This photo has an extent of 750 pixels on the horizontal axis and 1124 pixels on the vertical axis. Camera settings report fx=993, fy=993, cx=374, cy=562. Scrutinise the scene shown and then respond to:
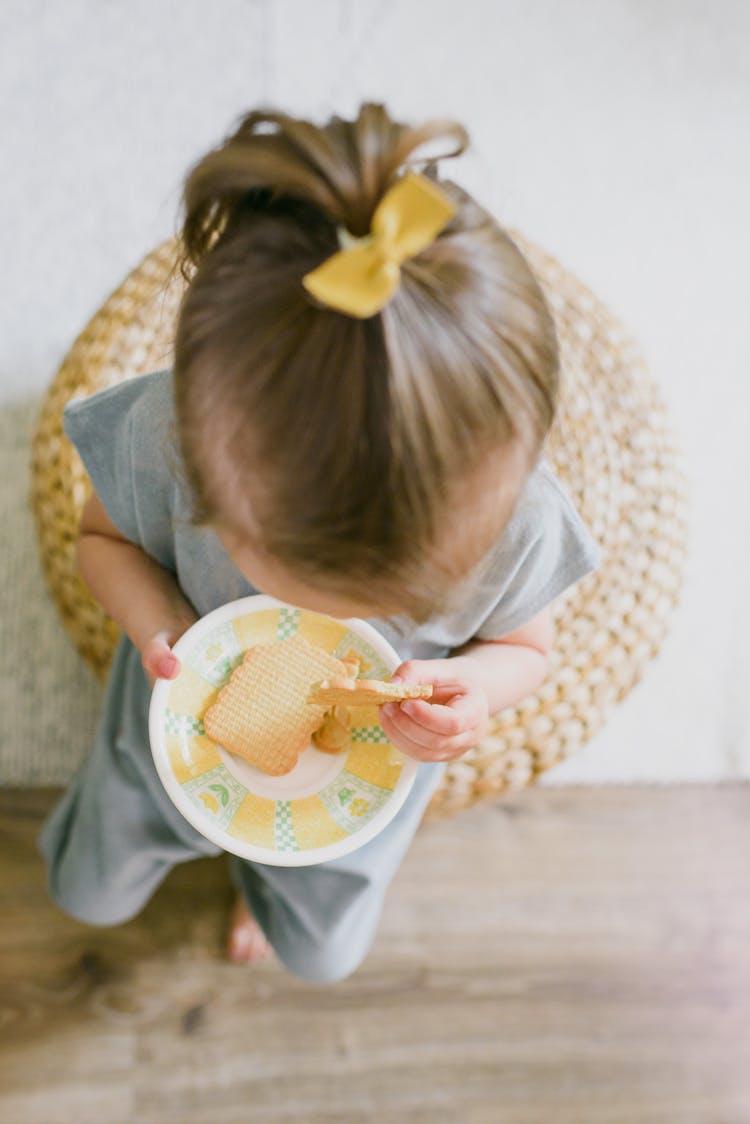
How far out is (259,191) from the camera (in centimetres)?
42

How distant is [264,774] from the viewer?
24.5 inches

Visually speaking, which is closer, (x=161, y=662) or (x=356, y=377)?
(x=356, y=377)

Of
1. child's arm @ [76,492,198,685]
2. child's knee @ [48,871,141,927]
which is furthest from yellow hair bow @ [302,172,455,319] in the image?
child's knee @ [48,871,141,927]

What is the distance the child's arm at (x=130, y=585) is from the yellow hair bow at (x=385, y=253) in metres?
0.32

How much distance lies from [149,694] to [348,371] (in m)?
0.40

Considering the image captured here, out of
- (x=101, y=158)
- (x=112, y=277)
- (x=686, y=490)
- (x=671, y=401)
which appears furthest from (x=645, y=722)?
(x=101, y=158)

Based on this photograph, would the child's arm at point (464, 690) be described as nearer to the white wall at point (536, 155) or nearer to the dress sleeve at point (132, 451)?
the dress sleeve at point (132, 451)

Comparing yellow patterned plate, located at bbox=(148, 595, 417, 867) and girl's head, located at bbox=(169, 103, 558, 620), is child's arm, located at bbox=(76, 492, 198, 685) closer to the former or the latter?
yellow patterned plate, located at bbox=(148, 595, 417, 867)

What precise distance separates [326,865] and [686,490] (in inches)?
18.9

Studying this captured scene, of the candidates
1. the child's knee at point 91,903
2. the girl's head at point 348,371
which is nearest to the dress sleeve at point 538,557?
the girl's head at point 348,371

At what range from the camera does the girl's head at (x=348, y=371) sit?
0.39 m

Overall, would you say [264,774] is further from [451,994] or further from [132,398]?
[451,994]

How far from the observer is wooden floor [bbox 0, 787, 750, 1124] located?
0.88 meters

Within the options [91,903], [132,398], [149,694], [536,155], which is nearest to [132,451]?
[132,398]
